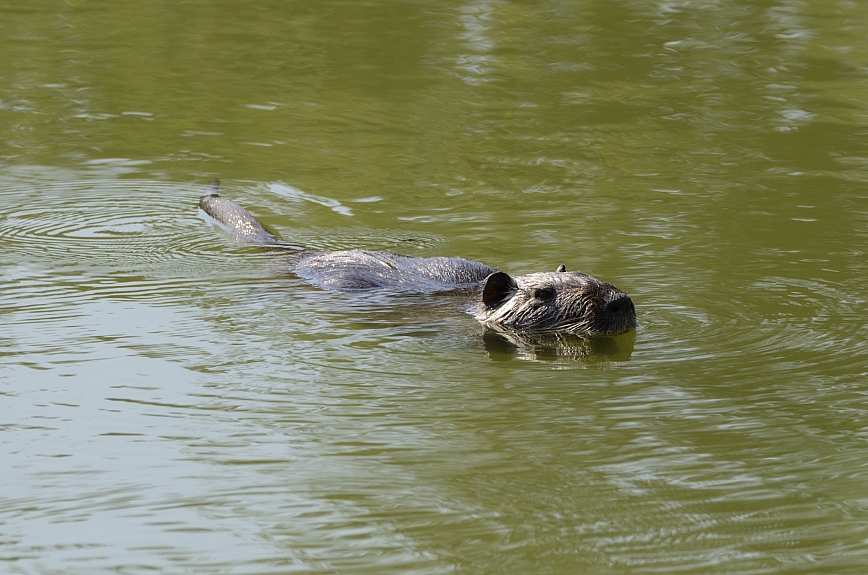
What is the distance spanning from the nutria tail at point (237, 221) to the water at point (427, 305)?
6.2 inches

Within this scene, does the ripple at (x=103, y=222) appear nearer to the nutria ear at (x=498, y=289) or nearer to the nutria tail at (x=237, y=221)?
the nutria tail at (x=237, y=221)

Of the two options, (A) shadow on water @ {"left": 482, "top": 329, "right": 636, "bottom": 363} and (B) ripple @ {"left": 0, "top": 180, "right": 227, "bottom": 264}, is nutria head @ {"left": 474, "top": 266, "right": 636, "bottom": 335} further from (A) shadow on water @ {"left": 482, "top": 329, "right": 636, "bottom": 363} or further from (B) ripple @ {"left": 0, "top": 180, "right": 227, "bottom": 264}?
(B) ripple @ {"left": 0, "top": 180, "right": 227, "bottom": 264}

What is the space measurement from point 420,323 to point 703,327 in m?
1.46

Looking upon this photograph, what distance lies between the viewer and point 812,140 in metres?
9.93

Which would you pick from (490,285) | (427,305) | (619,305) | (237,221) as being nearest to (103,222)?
(237,221)

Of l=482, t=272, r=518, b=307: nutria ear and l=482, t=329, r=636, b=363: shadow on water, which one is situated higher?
l=482, t=272, r=518, b=307: nutria ear

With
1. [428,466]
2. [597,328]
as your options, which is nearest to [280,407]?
[428,466]

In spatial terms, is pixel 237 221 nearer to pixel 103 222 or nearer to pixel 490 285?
pixel 103 222

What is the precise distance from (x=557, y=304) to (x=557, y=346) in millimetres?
256

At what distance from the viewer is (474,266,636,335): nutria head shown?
19.5 ft

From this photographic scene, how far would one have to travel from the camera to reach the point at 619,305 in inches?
232

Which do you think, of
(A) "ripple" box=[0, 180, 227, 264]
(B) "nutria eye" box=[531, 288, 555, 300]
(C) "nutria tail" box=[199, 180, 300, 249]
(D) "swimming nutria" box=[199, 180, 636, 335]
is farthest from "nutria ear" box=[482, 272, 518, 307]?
(A) "ripple" box=[0, 180, 227, 264]

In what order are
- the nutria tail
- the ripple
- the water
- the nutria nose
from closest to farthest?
the water < the nutria nose < the ripple < the nutria tail

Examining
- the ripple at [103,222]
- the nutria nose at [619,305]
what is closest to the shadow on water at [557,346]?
the nutria nose at [619,305]
